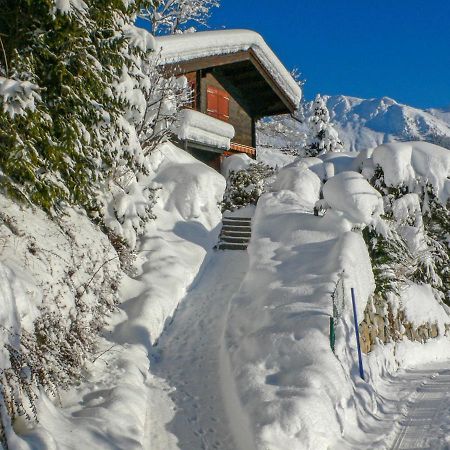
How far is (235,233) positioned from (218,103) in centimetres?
938

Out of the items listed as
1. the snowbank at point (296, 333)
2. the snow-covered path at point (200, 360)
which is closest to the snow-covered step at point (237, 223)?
the snowbank at point (296, 333)

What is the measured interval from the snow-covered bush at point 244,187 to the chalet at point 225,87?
82.9 inches

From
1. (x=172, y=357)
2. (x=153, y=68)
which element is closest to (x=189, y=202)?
(x=153, y=68)

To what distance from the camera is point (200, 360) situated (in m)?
7.24

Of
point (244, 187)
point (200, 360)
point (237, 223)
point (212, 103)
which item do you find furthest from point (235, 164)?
point (200, 360)

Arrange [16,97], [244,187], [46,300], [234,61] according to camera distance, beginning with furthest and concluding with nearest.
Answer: [234,61] < [244,187] < [46,300] < [16,97]

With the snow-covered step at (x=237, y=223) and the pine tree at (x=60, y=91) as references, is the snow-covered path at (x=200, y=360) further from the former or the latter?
the pine tree at (x=60, y=91)

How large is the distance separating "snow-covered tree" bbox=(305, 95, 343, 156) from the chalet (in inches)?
233

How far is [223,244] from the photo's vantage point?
40.5ft

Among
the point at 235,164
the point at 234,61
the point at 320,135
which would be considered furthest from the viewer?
the point at 320,135

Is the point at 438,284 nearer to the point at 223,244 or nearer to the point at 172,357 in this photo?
the point at 223,244

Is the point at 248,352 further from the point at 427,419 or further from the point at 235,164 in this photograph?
the point at 235,164

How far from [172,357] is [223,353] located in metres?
0.80

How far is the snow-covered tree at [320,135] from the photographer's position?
28328mm
